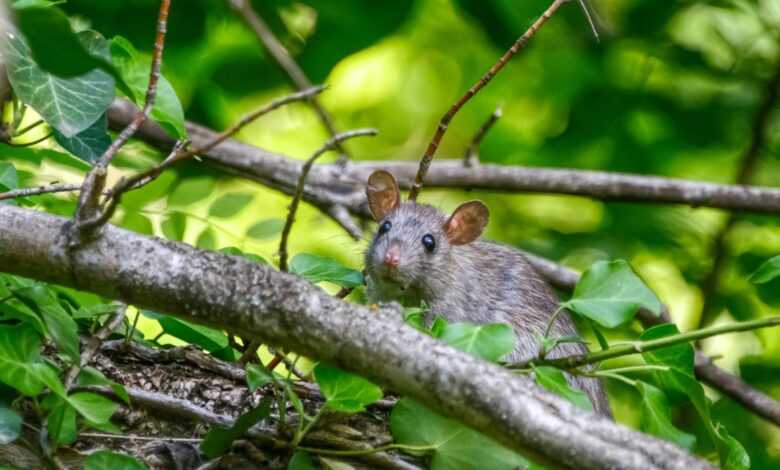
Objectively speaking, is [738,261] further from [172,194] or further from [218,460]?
[218,460]

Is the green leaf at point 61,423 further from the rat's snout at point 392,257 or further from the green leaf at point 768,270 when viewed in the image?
the rat's snout at point 392,257

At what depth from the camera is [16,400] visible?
3182 millimetres

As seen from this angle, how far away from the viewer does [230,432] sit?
3.28m

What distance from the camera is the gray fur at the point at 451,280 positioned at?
18.0 feet

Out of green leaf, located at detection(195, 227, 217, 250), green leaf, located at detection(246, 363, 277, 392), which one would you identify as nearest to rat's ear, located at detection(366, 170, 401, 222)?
green leaf, located at detection(195, 227, 217, 250)

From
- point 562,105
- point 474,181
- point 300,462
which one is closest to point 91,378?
point 300,462

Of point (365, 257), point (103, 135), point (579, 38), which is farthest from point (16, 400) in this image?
point (579, 38)

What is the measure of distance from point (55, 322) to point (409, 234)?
2.91 meters

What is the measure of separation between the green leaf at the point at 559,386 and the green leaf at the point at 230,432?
703mm

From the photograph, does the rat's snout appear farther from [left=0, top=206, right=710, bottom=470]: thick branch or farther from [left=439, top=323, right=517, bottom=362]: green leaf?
[left=0, top=206, right=710, bottom=470]: thick branch

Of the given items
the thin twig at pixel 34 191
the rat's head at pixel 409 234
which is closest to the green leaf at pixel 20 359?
the thin twig at pixel 34 191

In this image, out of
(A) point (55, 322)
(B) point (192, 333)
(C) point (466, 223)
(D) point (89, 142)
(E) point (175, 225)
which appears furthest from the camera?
(C) point (466, 223)

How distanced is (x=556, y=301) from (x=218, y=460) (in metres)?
2.55

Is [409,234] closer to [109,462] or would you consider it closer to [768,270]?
[768,270]
